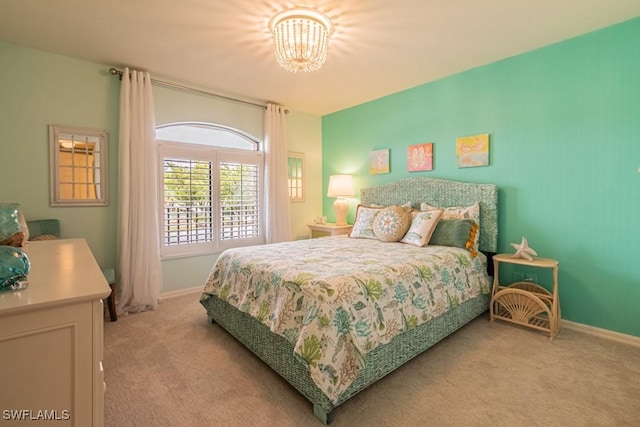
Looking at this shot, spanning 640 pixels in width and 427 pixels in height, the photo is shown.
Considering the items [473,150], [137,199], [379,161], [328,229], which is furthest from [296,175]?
[473,150]

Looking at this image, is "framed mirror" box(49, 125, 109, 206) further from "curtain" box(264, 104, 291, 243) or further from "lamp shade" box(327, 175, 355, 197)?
"lamp shade" box(327, 175, 355, 197)

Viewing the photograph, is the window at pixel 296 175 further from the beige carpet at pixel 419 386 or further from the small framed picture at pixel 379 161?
the beige carpet at pixel 419 386

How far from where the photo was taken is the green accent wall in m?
2.41

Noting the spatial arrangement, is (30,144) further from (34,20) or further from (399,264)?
(399,264)

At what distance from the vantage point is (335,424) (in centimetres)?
157

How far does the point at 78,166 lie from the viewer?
9.98ft

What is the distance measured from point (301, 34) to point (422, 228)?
2.01 meters

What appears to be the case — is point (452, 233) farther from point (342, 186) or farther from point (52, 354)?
point (52, 354)

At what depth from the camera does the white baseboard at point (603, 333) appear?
7.85ft

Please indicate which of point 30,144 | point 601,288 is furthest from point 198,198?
point 601,288

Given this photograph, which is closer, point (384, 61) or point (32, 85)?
point (32, 85)

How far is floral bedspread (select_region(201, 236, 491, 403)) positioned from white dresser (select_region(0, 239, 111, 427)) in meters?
0.93

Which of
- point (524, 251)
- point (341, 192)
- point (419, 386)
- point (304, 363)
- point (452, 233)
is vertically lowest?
point (419, 386)

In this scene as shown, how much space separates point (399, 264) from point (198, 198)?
2673 mm
